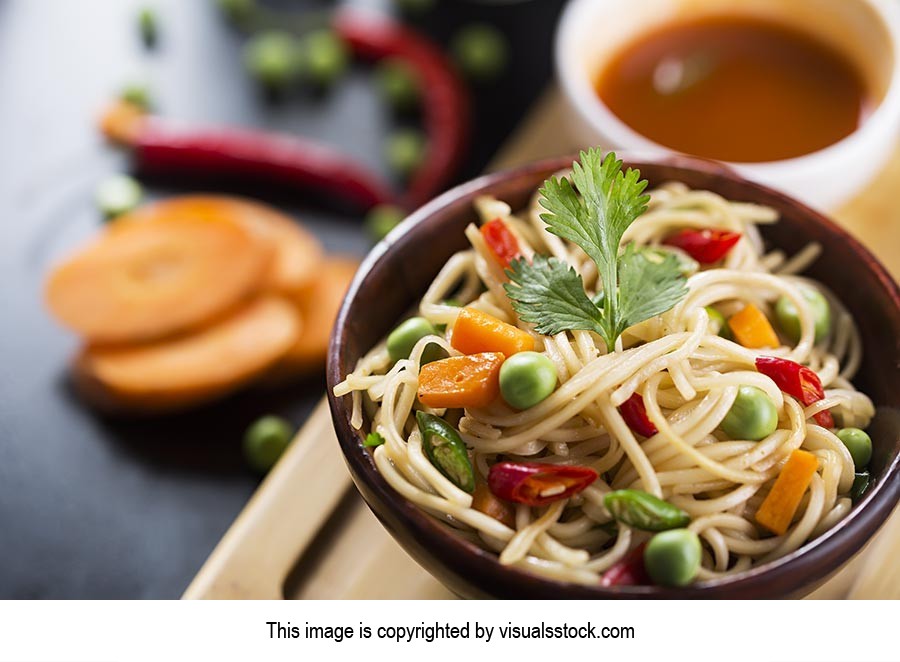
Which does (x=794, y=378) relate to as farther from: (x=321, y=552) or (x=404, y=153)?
(x=404, y=153)

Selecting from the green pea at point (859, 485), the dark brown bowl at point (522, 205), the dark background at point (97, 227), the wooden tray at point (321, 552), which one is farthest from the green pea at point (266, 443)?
the green pea at point (859, 485)

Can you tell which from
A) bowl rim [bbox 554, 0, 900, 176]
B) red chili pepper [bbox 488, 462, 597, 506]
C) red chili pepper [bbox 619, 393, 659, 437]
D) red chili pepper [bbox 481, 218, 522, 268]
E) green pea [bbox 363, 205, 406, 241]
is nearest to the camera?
red chili pepper [bbox 488, 462, 597, 506]

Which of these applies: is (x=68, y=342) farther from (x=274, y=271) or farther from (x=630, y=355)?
(x=630, y=355)

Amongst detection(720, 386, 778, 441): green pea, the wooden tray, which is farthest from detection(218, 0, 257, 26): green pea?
detection(720, 386, 778, 441): green pea

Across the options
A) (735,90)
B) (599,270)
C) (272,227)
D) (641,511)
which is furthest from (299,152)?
(641,511)

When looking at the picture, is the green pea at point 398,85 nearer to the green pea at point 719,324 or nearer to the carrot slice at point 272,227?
the carrot slice at point 272,227

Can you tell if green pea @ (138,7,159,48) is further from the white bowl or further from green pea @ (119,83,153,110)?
the white bowl
